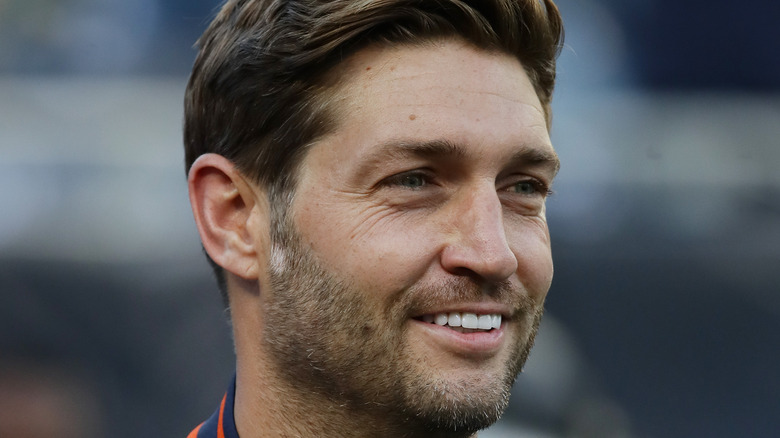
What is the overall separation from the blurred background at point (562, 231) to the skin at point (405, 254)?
267 cm

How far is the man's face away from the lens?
90.4 inches

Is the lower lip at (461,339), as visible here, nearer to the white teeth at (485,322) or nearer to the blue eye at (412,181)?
the white teeth at (485,322)

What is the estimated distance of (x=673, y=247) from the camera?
5.60m

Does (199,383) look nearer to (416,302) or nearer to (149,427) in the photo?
(149,427)

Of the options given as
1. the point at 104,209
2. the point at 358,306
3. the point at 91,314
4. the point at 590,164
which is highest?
the point at 358,306

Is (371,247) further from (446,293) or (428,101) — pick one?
(428,101)

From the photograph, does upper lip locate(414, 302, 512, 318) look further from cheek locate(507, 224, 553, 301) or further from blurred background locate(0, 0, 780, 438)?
Result: blurred background locate(0, 0, 780, 438)

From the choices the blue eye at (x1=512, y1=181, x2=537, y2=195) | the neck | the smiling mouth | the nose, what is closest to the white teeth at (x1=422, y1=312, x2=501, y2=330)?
the smiling mouth

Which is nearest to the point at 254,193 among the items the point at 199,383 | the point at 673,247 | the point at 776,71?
the point at 199,383

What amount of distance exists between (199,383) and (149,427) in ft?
1.20

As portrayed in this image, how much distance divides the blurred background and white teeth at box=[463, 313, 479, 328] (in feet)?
8.97

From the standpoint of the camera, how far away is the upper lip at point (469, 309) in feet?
7.57

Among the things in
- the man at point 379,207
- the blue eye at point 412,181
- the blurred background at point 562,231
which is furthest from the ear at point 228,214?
the blurred background at point 562,231

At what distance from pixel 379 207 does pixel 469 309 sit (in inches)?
13.6
